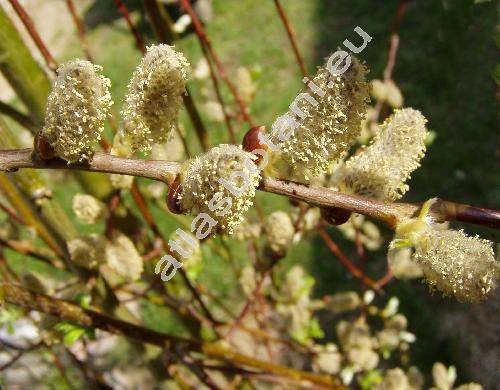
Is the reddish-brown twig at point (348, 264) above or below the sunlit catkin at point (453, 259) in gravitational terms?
below

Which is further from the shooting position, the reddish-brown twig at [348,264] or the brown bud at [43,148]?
the reddish-brown twig at [348,264]

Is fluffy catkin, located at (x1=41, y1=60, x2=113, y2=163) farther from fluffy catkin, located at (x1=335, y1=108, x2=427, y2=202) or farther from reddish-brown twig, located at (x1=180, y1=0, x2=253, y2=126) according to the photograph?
reddish-brown twig, located at (x1=180, y1=0, x2=253, y2=126)

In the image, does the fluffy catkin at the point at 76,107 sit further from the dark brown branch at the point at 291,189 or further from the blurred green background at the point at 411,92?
the blurred green background at the point at 411,92

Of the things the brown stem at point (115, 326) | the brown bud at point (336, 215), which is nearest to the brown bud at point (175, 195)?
the brown bud at point (336, 215)

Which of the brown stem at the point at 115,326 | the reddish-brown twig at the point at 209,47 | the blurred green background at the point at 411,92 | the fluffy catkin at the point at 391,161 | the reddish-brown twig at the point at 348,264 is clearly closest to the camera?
the fluffy catkin at the point at 391,161

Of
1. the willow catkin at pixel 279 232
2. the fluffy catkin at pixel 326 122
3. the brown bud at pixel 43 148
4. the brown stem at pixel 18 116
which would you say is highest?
the brown bud at pixel 43 148

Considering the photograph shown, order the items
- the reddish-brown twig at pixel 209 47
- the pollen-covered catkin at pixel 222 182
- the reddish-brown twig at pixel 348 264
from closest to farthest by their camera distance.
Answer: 1. the pollen-covered catkin at pixel 222 182
2. the reddish-brown twig at pixel 209 47
3. the reddish-brown twig at pixel 348 264

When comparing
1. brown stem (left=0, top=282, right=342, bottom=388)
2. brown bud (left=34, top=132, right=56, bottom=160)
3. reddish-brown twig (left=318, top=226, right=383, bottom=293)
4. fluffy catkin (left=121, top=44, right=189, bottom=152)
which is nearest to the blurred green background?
reddish-brown twig (left=318, top=226, right=383, bottom=293)

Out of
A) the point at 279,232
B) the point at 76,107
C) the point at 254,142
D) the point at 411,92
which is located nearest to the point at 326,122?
the point at 254,142

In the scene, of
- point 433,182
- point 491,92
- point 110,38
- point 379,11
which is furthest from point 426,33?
point 110,38
